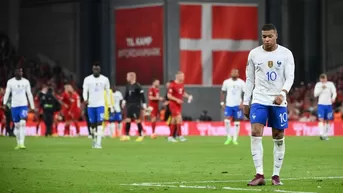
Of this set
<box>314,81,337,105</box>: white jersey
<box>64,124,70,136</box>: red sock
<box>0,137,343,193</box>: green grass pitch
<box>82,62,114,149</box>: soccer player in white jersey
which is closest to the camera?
<box>0,137,343,193</box>: green grass pitch

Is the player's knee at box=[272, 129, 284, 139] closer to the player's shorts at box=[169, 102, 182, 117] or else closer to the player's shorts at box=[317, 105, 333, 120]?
the player's shorts at box=[169, 102, 182, 117]

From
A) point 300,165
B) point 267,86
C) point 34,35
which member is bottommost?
point 300,165

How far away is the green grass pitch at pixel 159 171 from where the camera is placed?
14697 mm

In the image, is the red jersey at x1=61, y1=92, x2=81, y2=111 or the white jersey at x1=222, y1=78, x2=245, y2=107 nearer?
the white jersey at x1=222, y1=78, x2=245, y2=107

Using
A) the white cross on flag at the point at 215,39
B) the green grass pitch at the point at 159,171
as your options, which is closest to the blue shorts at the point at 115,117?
the white cross on flag at the point at 215,39

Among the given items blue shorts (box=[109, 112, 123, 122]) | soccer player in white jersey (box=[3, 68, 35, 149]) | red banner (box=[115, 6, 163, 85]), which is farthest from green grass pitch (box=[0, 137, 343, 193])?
red banner (box=[115, 6, 163, 85])

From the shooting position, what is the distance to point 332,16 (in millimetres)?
54344

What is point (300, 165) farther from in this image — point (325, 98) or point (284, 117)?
point (325, 98)

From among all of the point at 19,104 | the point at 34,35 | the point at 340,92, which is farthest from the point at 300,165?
Result: the point at 34,35

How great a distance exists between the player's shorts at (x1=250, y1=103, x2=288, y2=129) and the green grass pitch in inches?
38.3

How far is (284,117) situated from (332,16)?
39862 millimetres

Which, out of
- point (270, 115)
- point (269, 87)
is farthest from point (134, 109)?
point (269, 87)

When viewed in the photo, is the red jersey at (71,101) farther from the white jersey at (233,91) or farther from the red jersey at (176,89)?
the white jersey at (233,91)

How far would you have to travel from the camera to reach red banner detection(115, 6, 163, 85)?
4959cm
